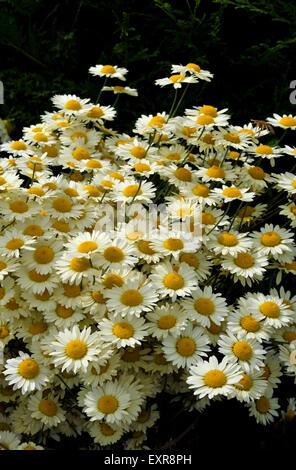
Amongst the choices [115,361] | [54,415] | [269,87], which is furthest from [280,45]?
[54,415]

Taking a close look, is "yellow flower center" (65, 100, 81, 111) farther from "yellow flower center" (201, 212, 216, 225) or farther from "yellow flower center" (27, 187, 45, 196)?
"yellow flower center" (201, 212, 216, 225)

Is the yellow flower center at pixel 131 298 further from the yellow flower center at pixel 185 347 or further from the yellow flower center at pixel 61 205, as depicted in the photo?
the yellow flower center at pixel 61 205

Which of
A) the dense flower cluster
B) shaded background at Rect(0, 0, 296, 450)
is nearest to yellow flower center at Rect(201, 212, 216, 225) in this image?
the dense flower cluster

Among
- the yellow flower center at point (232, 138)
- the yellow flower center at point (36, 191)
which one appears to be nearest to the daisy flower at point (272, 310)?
the yellow flower center at point (232, 138)

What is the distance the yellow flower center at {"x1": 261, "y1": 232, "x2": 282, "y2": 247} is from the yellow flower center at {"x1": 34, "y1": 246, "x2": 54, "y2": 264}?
3.07ft

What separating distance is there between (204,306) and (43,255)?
0.68 metres

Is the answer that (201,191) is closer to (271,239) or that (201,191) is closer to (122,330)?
(271,239)

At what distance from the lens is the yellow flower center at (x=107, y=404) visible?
208 centimetres

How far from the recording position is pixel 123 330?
2.12m

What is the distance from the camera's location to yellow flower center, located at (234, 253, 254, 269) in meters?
2.39

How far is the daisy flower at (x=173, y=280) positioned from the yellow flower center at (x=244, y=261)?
242 mm

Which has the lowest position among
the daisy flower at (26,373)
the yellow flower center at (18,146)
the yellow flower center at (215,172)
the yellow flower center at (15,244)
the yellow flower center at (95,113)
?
the daisy flower at (26,373)

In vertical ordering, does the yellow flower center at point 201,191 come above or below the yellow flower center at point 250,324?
above
